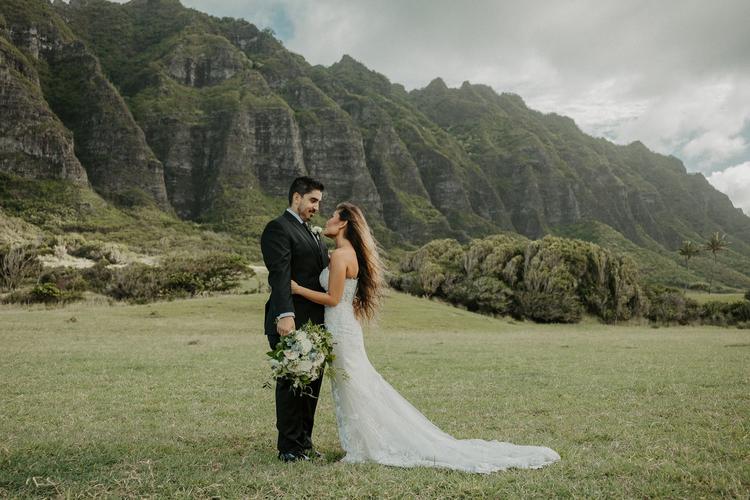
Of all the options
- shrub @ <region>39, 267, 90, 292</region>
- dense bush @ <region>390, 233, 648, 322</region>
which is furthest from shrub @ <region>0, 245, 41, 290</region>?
dense bush @ <region>390, 233, 648, 322</region>

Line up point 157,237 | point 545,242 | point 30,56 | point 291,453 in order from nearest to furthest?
point 291,453 → point 545,242 → point 157,237 → point 30,56

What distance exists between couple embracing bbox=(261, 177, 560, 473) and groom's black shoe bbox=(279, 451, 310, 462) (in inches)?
0.5

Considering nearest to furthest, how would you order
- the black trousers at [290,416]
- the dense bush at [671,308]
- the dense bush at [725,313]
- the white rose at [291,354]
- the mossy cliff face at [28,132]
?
1. the white rose at [291,354]
2. the black trousers at [290,416]
3. the dense bush at [725,313]
4. the dense bush at [671,308]
5. the mossy cliff face at [28,132]

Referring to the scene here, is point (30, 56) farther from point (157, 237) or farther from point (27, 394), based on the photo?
point (27, 394)

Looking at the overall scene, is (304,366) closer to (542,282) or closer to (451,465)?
(451,465)

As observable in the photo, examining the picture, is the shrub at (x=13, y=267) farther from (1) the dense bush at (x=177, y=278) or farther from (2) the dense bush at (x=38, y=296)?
(2) the dense bush at (x=38, y=296)

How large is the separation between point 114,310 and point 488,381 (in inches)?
1136

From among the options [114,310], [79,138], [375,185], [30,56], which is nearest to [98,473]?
[114,310]

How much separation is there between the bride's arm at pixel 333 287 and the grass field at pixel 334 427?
204cm

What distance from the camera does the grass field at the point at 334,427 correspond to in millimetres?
5430

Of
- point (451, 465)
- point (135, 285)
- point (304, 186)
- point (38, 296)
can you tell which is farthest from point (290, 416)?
point (135, 285)

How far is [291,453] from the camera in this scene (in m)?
6.68

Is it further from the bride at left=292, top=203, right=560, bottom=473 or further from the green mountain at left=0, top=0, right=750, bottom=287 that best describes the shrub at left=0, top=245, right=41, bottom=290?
the green mountain at left=0, top=0, right=750, bottom=287

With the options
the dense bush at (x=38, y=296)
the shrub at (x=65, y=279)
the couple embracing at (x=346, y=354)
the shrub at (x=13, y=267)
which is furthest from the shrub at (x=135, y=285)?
the couple embracing at (x=346, y=354)
